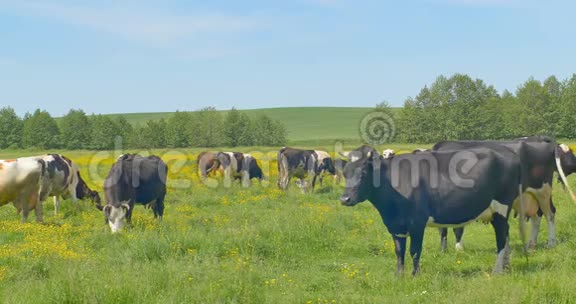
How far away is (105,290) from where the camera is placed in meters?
6.48

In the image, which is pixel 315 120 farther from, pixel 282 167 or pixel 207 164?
pixel 282 167

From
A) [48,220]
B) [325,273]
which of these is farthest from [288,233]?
[48,220]

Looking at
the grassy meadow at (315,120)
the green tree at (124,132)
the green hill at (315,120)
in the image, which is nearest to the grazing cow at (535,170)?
the green tree at (124,132)

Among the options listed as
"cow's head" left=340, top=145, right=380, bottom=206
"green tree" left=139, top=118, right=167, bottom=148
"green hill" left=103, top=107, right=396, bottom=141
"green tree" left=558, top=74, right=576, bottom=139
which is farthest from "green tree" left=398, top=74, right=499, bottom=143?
"cow's head" left=340, top=145, right=380, bottom=206

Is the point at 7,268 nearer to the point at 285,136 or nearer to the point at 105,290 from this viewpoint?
the point at 105,290

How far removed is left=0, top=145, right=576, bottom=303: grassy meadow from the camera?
656 cm

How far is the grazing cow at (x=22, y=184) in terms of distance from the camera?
14656mm

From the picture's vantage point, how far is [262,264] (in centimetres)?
938

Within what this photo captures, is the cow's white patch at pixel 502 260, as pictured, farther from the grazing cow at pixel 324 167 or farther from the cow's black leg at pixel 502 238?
the grazing cow at pixel 324 167

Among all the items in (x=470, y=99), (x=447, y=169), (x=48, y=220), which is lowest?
(x=48, y=220)

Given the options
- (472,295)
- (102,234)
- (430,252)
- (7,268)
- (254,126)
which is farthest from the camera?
(254,126)

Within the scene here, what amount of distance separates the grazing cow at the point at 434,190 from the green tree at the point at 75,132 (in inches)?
3786

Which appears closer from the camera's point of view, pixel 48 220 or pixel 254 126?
pixel 48 220

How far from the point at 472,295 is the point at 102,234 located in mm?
8448
